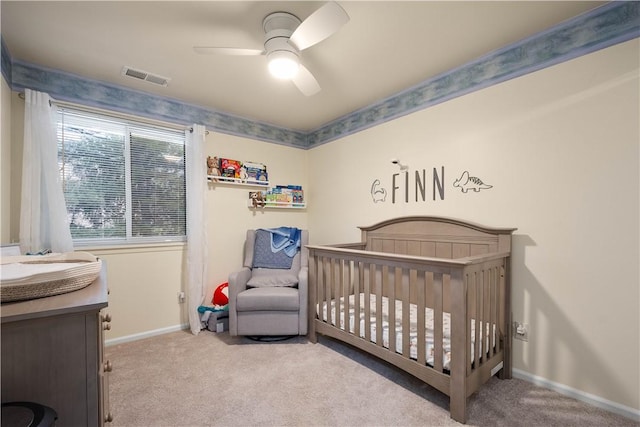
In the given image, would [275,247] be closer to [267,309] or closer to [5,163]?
[267,309]

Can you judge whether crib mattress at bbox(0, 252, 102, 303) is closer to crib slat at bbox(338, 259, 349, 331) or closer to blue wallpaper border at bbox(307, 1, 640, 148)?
crib slat at bbox(338, 259, 349, 331)

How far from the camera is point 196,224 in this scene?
114 inches

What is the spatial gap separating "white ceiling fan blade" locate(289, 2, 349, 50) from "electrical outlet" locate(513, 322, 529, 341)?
2240mm

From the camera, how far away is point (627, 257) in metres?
1.63

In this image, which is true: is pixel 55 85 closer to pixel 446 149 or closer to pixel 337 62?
pixel 337 62

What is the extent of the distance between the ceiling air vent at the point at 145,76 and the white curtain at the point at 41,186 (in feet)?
2.01

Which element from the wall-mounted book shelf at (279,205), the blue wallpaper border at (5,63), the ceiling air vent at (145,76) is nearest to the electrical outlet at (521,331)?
the wall-mounted book shelf at (279,205)

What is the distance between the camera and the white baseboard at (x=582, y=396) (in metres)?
1.61

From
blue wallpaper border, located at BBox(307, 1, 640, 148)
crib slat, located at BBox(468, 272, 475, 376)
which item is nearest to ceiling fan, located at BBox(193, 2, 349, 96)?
blue wallpaper border, located at BBox(307, 1, 640, 148)

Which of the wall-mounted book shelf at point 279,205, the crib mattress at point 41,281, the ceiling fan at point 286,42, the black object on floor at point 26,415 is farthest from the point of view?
the wall-mounted book shelf at point 279,205

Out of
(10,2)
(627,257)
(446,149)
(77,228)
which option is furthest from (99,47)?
(627,257)

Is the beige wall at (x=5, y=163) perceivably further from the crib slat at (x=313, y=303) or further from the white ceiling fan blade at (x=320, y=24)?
the crib slat at (x=313, y=303)

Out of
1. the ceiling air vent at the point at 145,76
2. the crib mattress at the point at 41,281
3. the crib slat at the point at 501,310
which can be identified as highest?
the ceiling air vent at the point at 145,76

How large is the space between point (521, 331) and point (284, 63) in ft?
7.95
